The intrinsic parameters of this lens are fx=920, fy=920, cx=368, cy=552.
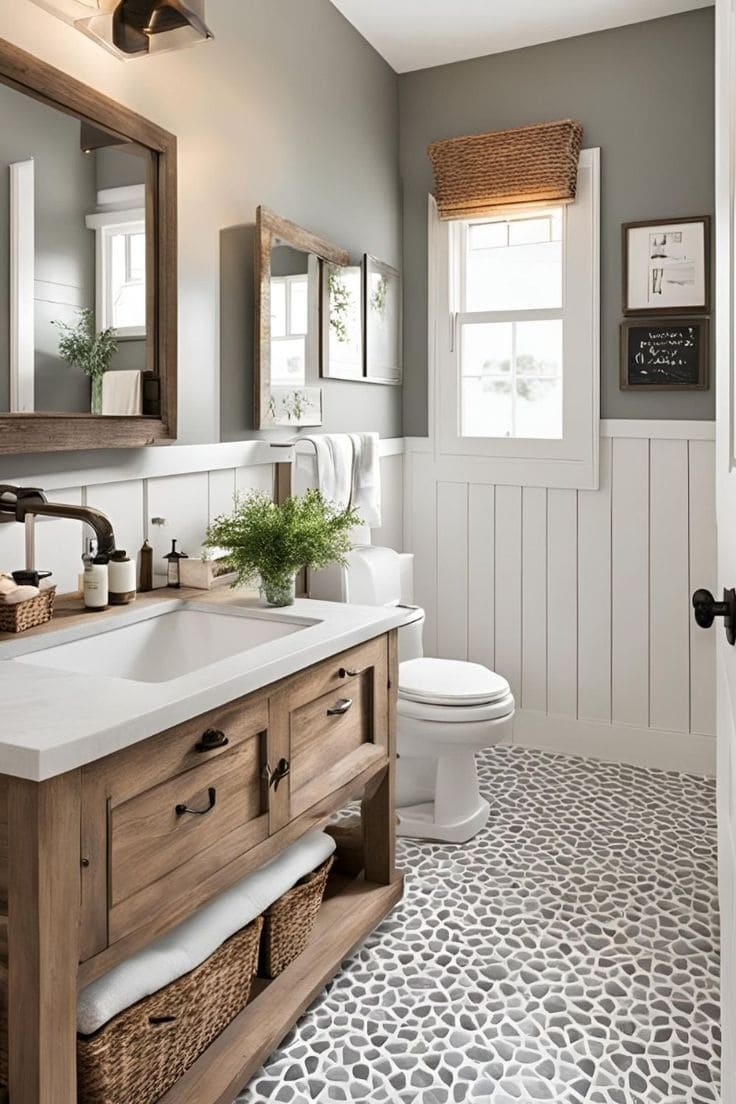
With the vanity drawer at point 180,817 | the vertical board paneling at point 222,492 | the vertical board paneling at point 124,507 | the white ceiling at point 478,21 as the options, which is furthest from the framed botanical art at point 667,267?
the vanity drawer at point 180,817

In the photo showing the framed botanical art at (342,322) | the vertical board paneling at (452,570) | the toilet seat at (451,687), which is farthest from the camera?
the vertical board paneling at (452,570)

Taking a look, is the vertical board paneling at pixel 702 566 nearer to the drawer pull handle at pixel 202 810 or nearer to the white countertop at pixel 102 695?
the white countertop at pixel 102 695

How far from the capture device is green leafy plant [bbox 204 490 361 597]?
2156 mm

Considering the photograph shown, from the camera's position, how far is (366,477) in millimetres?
3078

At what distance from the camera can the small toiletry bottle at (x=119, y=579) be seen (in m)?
2.05

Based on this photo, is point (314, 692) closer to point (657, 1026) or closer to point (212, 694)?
point (212, 694)

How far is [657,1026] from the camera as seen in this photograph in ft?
6.31

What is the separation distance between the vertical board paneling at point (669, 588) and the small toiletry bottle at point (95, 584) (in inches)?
84.6

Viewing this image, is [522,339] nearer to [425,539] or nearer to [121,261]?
[425,539]

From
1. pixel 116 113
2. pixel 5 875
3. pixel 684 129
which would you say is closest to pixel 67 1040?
pixel 5 875

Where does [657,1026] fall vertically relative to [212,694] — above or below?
below

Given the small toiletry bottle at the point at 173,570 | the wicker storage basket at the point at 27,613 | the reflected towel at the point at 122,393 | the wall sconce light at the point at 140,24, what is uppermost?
the wall sconce light at the point at 140,24

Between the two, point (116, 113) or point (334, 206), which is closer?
point (116, 113)

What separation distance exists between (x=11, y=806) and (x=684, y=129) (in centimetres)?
313
